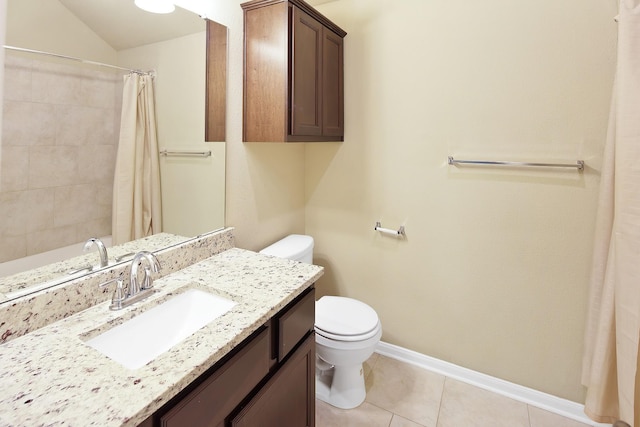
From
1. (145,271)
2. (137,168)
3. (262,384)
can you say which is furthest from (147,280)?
(262,384)

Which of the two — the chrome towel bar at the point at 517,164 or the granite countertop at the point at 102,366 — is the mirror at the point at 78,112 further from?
the chrome towel bar at the point at 517,164

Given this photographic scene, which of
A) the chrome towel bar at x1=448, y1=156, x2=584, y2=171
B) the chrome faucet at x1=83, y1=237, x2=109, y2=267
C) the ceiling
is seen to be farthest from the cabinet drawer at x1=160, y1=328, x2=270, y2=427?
the chrome towel bar at x1=448, y1=156, x2=584, y2=171

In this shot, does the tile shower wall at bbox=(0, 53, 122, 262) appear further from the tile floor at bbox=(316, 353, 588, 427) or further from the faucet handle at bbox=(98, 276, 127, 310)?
the tile floor at bbox=(316, 353, 588, 427)

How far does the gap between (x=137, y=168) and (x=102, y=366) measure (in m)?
0.78

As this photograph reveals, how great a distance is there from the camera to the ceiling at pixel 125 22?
1.15m

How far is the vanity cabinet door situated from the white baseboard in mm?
962

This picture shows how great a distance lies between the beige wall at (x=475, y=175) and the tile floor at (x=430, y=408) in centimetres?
15

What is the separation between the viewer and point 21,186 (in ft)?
3.34

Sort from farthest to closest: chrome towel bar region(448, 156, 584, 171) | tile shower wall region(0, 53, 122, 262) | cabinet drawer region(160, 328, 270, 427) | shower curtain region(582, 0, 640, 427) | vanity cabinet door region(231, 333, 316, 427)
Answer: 1. chrome towel bar region(448, 156, 584, 171)
2. shower curtain region(582, 0, 640, 427)
3. vanity cabinet door region(231, 333, 316, 427)
4. tile shower wall region(0, 53, 122, 262)
5. cabinet drawer region(160, 328, 270, 427)

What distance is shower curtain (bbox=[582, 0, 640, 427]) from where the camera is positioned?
1309 mm

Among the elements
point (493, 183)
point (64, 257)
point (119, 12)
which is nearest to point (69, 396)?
point (64, 257)

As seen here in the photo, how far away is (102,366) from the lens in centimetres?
Result: 84

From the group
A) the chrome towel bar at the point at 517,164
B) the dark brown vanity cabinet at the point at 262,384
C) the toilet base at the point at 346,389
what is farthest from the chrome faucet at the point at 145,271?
the chrome towel bar at the point at 517,164

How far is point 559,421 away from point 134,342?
208 centimetres
